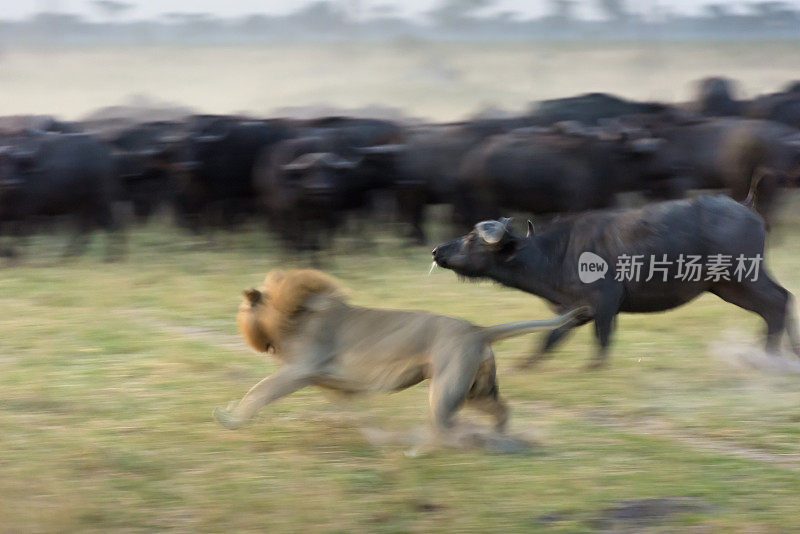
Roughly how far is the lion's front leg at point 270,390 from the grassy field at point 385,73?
23.9 meters

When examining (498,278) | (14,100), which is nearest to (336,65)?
(14,100)

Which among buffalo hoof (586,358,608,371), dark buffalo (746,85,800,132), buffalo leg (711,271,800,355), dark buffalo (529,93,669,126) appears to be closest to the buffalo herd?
dark buffalo (529,93,669,126)

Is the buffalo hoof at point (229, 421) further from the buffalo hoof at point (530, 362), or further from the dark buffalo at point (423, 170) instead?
the dark buffalo at point (423, 170)

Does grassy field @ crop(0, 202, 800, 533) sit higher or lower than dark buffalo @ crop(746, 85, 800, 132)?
lower

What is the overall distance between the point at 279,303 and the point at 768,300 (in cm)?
287

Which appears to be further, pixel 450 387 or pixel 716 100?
pixel 716 100

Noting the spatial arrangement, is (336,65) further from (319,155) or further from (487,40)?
(319,155)

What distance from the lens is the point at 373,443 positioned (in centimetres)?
469

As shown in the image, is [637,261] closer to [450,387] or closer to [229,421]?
[450,387]

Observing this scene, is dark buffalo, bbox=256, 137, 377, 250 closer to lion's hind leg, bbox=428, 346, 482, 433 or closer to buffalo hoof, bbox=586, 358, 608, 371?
buffalo hoof, bbox=586, 358, 608, 371

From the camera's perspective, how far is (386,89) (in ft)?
108

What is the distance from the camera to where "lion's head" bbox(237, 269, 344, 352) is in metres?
4.61

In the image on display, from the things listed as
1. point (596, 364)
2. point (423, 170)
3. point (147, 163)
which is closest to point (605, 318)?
point (596, 364)

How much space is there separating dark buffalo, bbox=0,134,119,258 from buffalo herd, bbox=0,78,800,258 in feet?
0.04
